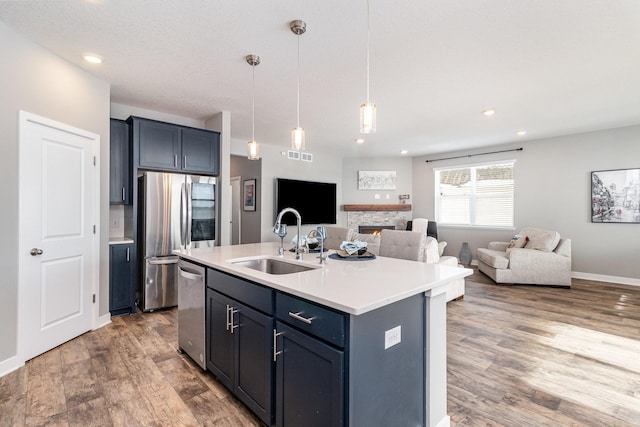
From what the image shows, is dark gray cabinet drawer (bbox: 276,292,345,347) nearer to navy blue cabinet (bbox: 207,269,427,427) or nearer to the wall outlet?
navy blue cabinet (bbox: 207,269,427,427)

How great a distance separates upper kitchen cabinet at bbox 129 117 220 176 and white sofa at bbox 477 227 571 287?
15.9 feet

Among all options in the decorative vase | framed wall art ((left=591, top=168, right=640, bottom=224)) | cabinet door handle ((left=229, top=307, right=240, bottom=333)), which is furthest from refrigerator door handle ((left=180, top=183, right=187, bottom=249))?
framed wall art ((left=591, top=168, right=640, bottom=224))

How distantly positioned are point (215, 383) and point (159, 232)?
224cm

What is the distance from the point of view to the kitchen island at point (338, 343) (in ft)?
4.10

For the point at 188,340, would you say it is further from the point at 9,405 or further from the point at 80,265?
the point at 80,265

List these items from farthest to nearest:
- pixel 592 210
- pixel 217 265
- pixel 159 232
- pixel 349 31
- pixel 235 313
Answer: pixel 592 210
pixel 159 232
pixel 349 31
pixel 217 265
pixel 235 313

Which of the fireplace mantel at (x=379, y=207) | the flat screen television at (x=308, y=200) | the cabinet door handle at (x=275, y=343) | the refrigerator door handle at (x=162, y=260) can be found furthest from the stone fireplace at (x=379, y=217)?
the cabinet door handle at (x=275, y=343)

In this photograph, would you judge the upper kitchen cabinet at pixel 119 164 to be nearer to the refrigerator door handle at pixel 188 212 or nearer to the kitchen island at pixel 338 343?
the refrigerator door handle at pixel 188 212

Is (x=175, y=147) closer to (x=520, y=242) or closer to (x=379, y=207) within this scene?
(x=379, y=207)

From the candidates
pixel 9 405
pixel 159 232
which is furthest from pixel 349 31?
pixel 9 405

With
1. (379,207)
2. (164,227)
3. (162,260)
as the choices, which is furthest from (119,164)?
(379,207)

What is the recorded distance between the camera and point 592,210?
17.4 feet

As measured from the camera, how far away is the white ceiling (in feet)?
6.84

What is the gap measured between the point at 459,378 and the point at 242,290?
5.69ft
